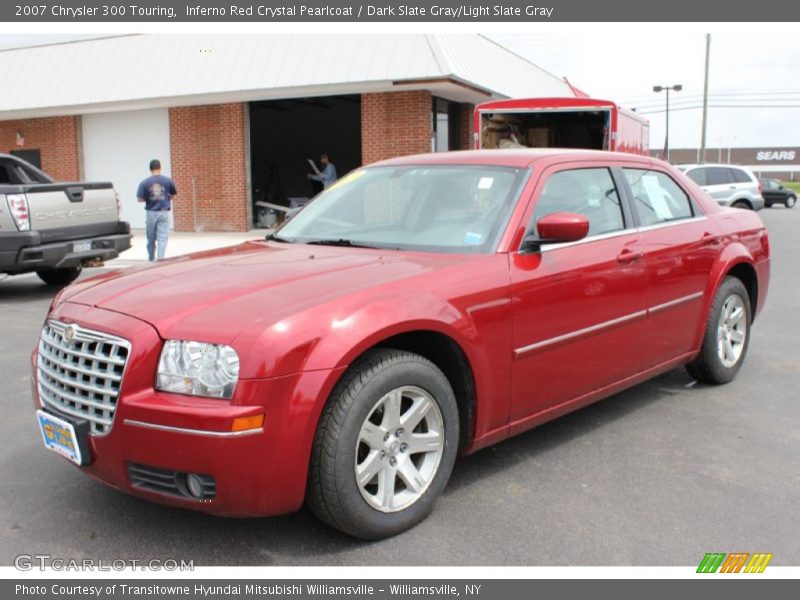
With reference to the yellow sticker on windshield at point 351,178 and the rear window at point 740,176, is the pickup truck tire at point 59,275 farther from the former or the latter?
the rear window at point 740,176

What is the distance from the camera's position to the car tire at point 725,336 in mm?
5414

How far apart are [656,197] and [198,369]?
3371 millimetres

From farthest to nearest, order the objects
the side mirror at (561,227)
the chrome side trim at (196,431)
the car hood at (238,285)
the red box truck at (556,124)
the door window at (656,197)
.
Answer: the red box truck at (556,124) < the door window at (656,197) < the side mirror at (561,227) < the car hood at (238,285) < the chrome side trim at (196,431)

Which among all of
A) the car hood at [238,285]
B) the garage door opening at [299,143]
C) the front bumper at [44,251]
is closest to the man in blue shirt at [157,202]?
the front bumper at [44,251]

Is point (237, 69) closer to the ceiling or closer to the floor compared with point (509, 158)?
closer to the ceiling

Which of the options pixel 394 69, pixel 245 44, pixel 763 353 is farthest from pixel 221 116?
pixel 763 353

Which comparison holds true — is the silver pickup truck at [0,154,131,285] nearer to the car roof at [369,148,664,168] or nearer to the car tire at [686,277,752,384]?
the car roof at [369,148,664,168]

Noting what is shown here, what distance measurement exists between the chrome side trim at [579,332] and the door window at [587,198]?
50 cm

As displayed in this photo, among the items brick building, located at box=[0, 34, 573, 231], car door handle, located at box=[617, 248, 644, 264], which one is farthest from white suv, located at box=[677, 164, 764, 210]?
car door handle, located at box=[617, 248, 644, 264]

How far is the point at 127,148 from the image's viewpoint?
68.5ft

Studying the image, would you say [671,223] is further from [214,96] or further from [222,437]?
[214,96]

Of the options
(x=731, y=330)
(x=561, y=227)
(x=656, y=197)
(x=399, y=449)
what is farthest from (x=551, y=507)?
(x=731, y=330)

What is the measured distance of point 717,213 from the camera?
5570mm

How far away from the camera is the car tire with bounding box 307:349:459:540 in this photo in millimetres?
3086
